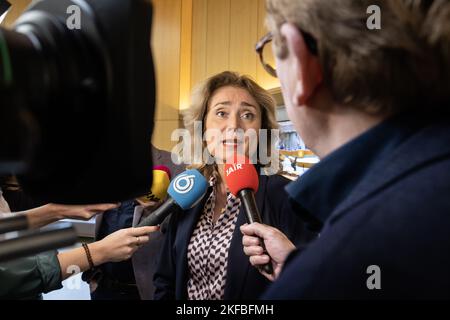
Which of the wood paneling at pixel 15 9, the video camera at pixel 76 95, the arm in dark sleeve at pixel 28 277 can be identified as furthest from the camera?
the wood paneling at pixel 15 9

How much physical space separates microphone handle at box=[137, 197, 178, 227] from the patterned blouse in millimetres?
143

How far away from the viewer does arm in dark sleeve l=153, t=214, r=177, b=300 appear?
1.27m

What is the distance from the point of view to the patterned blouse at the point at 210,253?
1135mm

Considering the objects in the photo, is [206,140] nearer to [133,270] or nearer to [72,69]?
[133,270]

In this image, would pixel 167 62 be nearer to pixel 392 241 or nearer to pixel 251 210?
pixel 251 210

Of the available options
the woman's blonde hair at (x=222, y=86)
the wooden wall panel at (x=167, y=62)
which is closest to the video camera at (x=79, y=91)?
the woman's blonde hair at (x=222, y=86)

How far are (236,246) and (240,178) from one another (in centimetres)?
20

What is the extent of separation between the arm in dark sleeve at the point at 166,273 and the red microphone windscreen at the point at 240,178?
336 millimetres

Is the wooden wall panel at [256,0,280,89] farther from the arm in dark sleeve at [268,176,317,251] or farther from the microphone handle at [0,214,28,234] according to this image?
the microphone handle at [0,214,28,234]

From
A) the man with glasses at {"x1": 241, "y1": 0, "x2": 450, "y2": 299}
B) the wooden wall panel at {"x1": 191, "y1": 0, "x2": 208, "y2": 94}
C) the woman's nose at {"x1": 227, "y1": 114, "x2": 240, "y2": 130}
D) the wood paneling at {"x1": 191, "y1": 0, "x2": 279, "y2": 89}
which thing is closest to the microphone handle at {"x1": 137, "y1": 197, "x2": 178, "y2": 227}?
the woman's nose at {"x1": 227, "y1": 114, "x2": 240, "y2": 130}

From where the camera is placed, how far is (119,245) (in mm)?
1117
